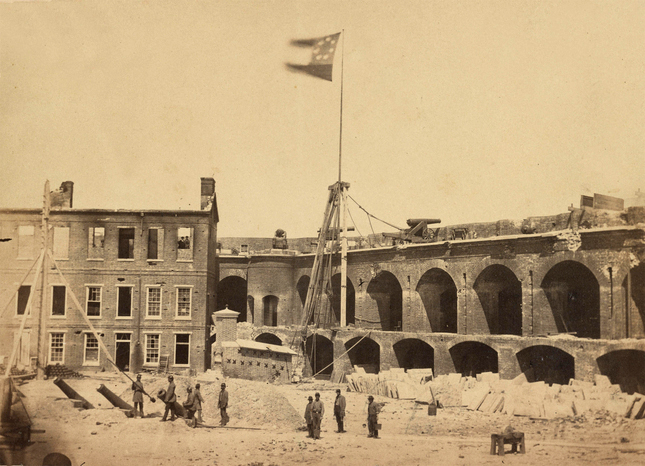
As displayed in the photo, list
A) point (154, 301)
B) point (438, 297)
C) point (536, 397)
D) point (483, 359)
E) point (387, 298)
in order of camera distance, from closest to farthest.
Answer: point (536, 397)
point (154, 301)
point (483, 359)
point (438, 297)
point (387, 298)

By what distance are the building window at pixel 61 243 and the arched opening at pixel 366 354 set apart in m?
14.2

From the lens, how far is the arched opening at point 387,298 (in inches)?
1383

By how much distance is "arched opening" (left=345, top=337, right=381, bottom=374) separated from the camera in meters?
33.1

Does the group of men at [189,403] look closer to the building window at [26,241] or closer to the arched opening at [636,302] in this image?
the building window at [26,241]

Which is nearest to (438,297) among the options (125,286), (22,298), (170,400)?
(125,286)

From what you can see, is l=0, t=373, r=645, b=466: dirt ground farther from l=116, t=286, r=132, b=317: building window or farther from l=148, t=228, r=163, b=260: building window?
l=148, t=228, r=163, b=260: building window

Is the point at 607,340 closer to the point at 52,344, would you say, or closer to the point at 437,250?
the point at 437,250

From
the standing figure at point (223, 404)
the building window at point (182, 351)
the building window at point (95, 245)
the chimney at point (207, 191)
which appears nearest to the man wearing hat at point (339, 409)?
the standing figure at point (223, 404)

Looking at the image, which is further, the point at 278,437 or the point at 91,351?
the point at 91,351

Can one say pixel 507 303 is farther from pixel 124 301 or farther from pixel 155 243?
pixel 124 301

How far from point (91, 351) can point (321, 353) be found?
13.6 m

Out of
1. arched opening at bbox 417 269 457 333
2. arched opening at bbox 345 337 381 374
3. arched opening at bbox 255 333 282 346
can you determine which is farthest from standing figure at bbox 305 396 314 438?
arched opening at bbox 255 333 282 346

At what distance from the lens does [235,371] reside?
26.8 metres

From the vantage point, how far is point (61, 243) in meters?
26.3
